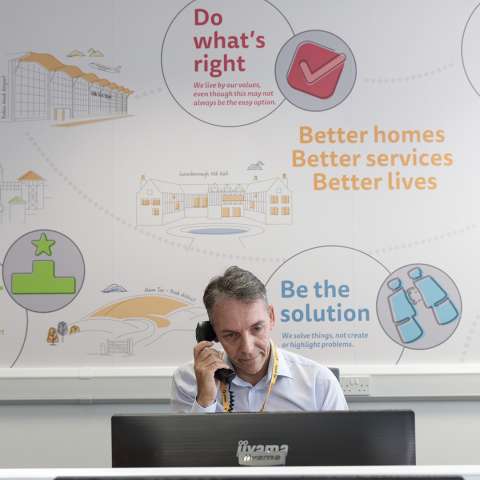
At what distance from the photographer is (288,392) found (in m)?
2.17

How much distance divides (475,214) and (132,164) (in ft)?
5.44

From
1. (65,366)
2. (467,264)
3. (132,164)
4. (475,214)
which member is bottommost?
(65,366)

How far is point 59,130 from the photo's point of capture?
321 cm

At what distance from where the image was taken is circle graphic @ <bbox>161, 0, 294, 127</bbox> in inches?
126

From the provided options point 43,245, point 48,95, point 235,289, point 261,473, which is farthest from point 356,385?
point 261,473

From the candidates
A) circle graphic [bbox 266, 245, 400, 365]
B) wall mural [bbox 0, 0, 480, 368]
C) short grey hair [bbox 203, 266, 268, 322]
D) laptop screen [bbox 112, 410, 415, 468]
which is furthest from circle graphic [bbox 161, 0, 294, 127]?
laptop screen [bbox 112, 410, 415, 468]

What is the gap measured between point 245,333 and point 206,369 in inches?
6.8

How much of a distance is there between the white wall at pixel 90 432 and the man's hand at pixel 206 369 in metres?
1.07

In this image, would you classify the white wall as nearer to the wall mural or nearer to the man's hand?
the wall mural

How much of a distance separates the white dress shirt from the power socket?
35.6 inches

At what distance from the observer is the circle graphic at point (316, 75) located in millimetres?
3199

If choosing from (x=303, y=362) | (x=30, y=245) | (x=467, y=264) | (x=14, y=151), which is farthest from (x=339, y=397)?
(x=14, y=151)

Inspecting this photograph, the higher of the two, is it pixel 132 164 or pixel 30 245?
pixel 132 164

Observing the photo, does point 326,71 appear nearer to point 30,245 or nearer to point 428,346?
point 428,346
